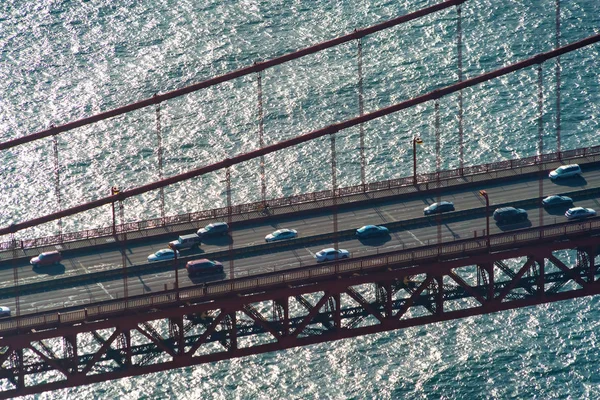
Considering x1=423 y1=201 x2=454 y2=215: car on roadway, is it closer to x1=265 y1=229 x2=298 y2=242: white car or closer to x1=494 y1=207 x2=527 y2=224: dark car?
x1=494 y1=207 x2=527 y2=224: dark car

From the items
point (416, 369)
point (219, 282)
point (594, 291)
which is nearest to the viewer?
point (219, 282)

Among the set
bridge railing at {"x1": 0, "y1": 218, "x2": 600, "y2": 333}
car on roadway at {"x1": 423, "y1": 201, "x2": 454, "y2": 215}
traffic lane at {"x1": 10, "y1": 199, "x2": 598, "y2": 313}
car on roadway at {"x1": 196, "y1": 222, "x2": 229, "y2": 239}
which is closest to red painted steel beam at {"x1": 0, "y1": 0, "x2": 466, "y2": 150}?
car on roadway at {"x1": 196, "y1": 222, "x2": 229, "y2": 239}

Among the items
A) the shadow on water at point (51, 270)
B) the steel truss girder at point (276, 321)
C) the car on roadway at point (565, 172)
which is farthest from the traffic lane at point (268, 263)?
the car on roadway at point (565, 172)

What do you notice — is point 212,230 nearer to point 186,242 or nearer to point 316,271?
point 186,242

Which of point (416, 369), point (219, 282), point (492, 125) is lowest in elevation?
point (416, 369)

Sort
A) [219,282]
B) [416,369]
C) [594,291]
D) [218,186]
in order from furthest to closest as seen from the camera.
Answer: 1. [218,186]
2. [416,369]
3. [594,291]
4. [219,282]

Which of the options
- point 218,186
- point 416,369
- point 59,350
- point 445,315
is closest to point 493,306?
point 445,315

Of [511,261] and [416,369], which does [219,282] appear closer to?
[416,369]

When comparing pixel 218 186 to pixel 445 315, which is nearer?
pixel 445 315
